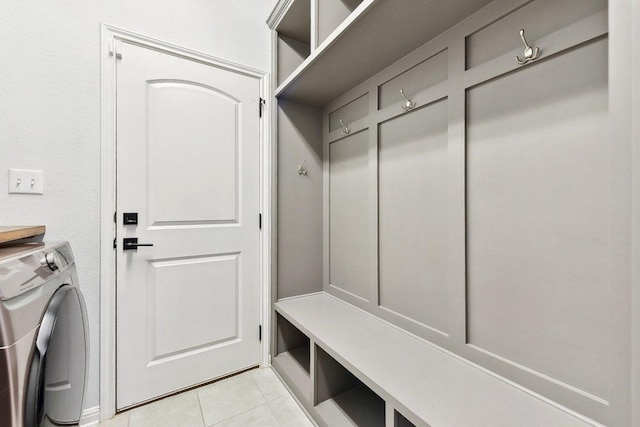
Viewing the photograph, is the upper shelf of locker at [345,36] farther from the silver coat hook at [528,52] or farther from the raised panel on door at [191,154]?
the raised panel on door at [191,154]

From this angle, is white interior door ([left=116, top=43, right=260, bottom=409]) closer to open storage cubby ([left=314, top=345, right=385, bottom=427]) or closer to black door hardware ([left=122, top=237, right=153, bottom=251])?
black door hardware ([left=122, top=237, right=153, bottom=251])

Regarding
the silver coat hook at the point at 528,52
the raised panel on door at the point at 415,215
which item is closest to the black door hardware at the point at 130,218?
the raised panel on door at the point at 415,215

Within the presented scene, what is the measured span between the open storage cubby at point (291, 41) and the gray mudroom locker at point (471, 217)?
0.02 metres

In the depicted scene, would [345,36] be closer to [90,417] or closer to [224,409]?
[224,409]

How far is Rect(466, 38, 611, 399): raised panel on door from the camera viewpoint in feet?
2.63

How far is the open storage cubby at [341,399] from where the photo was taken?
1.32 metres

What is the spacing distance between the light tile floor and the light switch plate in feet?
4.08

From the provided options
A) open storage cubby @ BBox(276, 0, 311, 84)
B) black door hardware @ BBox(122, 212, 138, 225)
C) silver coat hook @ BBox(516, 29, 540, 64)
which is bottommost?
black door hardware @ BBox(122, 212, 138, 225)

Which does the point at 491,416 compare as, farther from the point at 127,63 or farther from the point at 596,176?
the point at 127,63

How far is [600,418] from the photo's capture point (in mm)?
770

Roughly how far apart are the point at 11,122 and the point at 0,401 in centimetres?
129

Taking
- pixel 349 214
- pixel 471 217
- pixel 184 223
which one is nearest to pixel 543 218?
pixel 471 217

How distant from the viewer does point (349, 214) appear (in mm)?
1831

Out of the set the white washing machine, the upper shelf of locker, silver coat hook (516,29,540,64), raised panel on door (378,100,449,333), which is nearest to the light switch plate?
the white washing machine
